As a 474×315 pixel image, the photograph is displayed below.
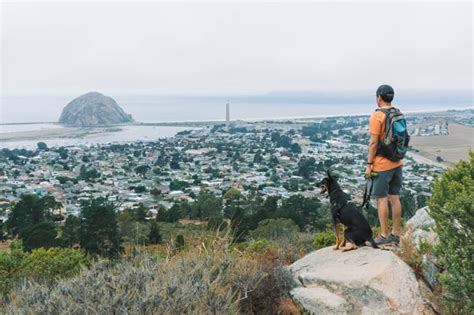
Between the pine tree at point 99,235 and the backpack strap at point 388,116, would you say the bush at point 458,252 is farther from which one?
the pine tree at point 99,235

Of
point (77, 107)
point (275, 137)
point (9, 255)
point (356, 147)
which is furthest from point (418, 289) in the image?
point (77, 107)

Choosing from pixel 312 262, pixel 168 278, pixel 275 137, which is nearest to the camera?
pixel 168 278

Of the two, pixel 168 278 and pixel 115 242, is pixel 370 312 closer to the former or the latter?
pixel 168 278

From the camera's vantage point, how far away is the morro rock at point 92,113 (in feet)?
272

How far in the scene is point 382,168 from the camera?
3787 mm

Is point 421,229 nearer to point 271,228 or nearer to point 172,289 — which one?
point 172,289

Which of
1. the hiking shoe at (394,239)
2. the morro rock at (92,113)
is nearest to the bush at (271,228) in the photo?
the hiking shoe at (394,239)

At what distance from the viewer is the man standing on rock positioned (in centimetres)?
368

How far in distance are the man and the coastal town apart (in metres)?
14.9

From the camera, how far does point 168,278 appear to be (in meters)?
2.84

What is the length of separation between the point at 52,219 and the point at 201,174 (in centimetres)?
1683

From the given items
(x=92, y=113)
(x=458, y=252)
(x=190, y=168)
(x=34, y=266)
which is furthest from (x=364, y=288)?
(x=92, y=113)

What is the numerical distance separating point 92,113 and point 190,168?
166 feet

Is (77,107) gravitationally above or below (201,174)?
above
